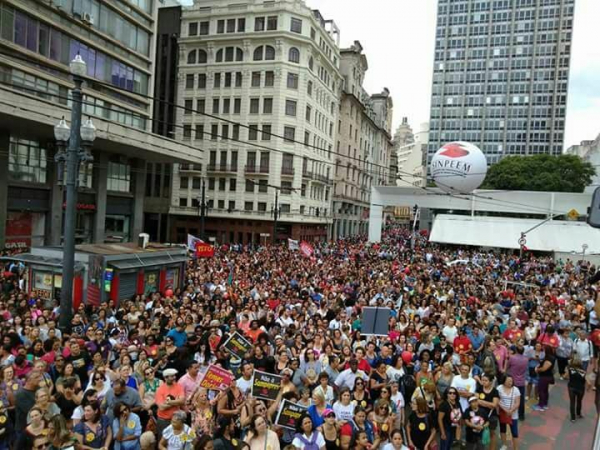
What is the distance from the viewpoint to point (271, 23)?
162ft

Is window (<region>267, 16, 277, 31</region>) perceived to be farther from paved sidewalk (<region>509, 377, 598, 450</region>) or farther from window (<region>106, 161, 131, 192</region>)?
paved sidewalk (<region>509, 377, 598, 450</region>)

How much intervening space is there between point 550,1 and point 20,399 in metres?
123

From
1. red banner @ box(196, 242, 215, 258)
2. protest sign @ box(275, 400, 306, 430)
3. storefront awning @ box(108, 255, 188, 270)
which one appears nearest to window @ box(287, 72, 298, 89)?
red banner @ box(196, 242, 215, 258)

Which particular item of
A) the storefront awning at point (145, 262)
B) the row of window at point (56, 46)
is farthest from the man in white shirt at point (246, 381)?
the row of window at point (56, 46)

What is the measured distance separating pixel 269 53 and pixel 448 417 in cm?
4783

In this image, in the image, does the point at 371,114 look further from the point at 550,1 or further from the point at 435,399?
the point at 435,399

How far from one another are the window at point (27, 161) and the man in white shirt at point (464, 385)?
27677 mm

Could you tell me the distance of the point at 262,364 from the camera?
8.46 meters

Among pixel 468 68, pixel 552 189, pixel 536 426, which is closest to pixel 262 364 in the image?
pixel 536 426

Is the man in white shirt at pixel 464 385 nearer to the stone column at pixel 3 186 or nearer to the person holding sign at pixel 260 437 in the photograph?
the person holding sign at pixel 260 437

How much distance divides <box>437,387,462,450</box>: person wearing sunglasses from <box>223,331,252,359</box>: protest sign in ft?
11.5

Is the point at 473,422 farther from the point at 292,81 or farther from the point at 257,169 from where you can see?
the point at 292,81

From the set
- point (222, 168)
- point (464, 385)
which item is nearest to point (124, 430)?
point (464, 385)

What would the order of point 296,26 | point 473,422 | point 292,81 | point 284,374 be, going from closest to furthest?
point 473,422 → point 284,374 → point 296,26 → point 292,81
